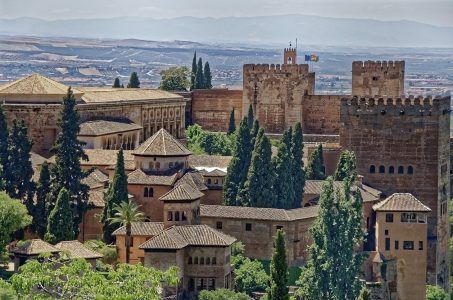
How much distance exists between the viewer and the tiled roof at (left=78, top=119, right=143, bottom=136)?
77250mm

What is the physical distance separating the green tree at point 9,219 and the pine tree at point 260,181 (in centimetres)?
1240

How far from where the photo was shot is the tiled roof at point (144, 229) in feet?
203

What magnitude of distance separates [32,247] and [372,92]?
40.8 m

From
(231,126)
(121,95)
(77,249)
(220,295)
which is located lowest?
(220,295)

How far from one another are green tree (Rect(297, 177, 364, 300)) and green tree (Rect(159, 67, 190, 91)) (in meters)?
43.8

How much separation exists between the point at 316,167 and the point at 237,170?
5.98 m

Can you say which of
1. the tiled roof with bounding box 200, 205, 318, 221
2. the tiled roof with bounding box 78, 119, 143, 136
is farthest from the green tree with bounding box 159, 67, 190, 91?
the tiled roof with bounding box 200, 205, 318, 221

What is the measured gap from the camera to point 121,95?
88312 mm

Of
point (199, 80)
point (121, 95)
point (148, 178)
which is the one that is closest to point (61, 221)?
point (148, 178)

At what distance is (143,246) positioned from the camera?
59.2m

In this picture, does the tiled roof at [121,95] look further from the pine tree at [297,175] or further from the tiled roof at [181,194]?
the tiled roof at [181,194]

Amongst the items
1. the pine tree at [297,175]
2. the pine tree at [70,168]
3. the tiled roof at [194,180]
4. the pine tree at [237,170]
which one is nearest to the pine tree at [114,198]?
the pine tree at [70,168]

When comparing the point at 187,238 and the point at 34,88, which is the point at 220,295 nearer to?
the point at 187,238

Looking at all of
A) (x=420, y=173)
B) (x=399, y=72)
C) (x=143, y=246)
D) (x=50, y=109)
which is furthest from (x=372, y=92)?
(x=143, y=246)
